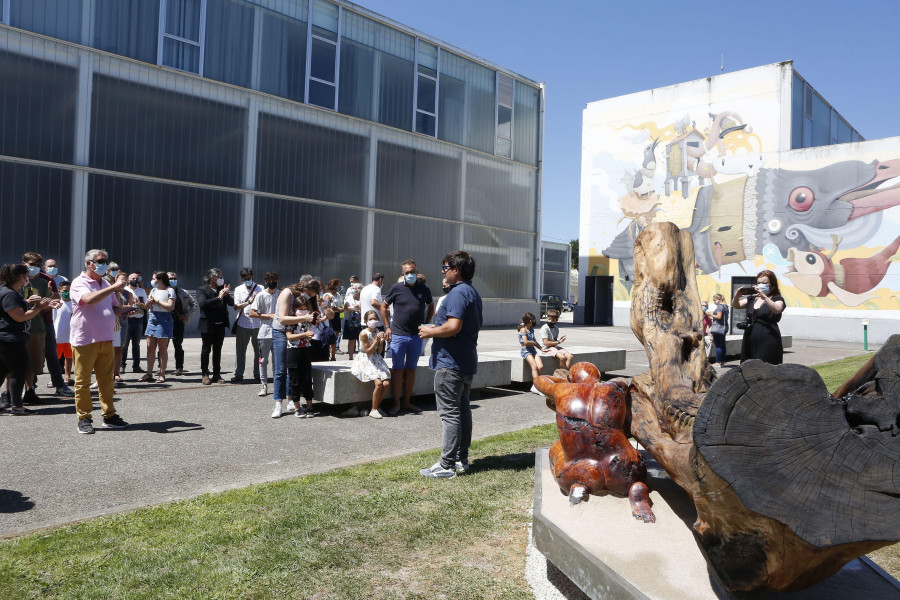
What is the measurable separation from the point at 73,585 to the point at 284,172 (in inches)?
771

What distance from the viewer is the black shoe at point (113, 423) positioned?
22.5 ft

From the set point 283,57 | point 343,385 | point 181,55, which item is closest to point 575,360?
point 343,385

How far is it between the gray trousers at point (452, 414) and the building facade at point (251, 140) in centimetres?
1527

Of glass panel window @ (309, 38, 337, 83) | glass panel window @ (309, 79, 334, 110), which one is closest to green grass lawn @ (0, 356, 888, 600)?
glass panel window @ (309, 79, 334, 110)

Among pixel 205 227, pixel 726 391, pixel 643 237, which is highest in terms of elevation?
pixel 205 227

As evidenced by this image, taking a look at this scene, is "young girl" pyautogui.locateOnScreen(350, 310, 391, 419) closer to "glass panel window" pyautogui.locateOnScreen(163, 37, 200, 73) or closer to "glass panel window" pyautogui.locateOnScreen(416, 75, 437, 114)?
"glass panel window" pyautogui.locateOnScreen(163, 37, 200, 73)

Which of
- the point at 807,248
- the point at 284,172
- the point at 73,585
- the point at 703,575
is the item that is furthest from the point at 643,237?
the point at 807,248

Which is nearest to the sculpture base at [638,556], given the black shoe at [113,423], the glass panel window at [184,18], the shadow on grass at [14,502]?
the shadow on grass at [14,502]

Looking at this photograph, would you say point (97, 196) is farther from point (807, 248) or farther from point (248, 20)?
point (807, 248)

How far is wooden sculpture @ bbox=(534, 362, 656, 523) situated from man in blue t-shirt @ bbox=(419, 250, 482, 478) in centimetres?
124

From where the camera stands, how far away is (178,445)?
20.6 feet

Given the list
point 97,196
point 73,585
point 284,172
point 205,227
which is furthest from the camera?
point 284,172

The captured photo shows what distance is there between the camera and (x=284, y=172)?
850 inches

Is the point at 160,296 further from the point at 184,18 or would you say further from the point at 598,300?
the point at 598,300
